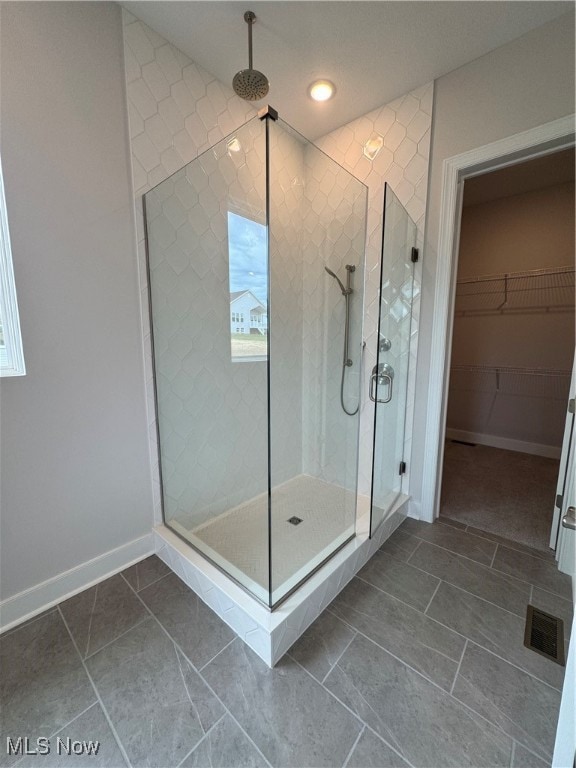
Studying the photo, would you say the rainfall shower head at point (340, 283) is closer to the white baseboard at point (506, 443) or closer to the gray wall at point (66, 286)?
the gray wall at point (66, 286)

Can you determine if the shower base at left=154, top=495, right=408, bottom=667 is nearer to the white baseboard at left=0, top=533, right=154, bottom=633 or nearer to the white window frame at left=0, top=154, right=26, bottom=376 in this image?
the white baseboard at left=0, top=533, right=154, bottom=633

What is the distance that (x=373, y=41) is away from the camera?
1.54 m

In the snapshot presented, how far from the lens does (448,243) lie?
1865mm

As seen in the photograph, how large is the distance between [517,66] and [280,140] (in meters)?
1.25

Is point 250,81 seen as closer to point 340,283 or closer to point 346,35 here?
point 346,35

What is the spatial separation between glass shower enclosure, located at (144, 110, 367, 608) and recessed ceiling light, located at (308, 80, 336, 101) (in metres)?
0.22

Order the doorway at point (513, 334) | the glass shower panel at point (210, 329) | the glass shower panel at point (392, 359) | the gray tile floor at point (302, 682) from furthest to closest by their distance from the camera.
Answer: the doorway at point (513, 334)
the glass shower panel at point (392, 359)
the glass shower panel at point (210, 329)
the gray tile floor at point (302, 682)

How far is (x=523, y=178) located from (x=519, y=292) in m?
1.05

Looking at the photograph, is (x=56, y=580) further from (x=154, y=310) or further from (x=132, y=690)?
(x=154, y=310)

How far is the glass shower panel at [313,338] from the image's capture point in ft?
6.77

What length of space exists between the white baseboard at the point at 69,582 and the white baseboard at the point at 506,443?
139 inches

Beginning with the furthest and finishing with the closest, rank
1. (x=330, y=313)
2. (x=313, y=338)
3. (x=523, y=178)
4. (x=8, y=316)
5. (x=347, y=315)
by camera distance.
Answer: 1. (x=523, y=178)
2. (x=313, y=338)
3. (x=330, y=313)
4. (x=347, y=315)
5. (x=8, y=316)

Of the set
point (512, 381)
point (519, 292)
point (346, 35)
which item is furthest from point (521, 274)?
point (346, 35)

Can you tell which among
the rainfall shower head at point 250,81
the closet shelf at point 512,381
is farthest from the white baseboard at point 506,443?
the rainfall shower head at point 250,81
